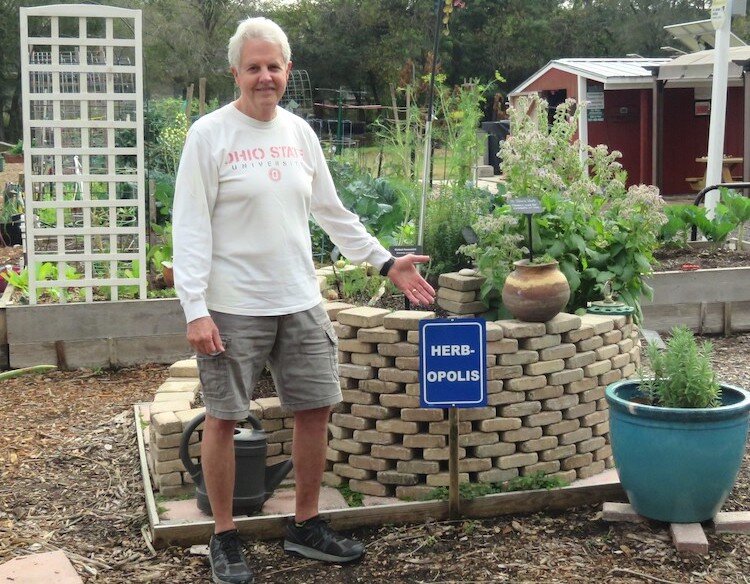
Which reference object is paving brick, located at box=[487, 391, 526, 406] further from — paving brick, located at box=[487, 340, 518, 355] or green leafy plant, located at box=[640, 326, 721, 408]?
green leafy plant, located at box=[640, 326, 721, 408]

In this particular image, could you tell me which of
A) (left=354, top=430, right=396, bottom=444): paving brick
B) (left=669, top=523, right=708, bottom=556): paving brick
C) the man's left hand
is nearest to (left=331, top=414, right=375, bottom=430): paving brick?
(left=354, top=430, right=396, bottom=444): paving brick

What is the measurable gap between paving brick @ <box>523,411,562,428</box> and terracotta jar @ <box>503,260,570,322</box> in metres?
0.38

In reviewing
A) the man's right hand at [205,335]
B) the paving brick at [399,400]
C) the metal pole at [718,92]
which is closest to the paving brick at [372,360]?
the paving brick at [399,400]

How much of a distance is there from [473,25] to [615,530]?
114 feet

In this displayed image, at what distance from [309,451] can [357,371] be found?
62cm

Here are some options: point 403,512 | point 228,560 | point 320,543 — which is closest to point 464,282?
point 403,512

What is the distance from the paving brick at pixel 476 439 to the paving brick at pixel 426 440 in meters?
0.07

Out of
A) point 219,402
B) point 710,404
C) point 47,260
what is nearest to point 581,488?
point 710,404

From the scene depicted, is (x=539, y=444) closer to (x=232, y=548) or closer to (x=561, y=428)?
(x=561, y=428)

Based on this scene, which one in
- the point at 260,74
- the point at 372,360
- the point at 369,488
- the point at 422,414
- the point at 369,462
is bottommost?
the point at 369,488

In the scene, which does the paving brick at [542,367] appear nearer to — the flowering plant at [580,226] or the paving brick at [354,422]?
the flowering plant at [580,226]

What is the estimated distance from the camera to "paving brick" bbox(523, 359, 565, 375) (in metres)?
3.97

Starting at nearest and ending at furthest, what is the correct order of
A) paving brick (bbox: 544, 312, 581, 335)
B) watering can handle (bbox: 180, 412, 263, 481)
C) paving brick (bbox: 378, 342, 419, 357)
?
watering can handle (bbox: 180, 412, 263, 481) → paving brick (bbox: 378, 342, 419, 357) → paving brick (bbox: 544, 312, 581, 335)

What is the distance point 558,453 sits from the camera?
4.05m
